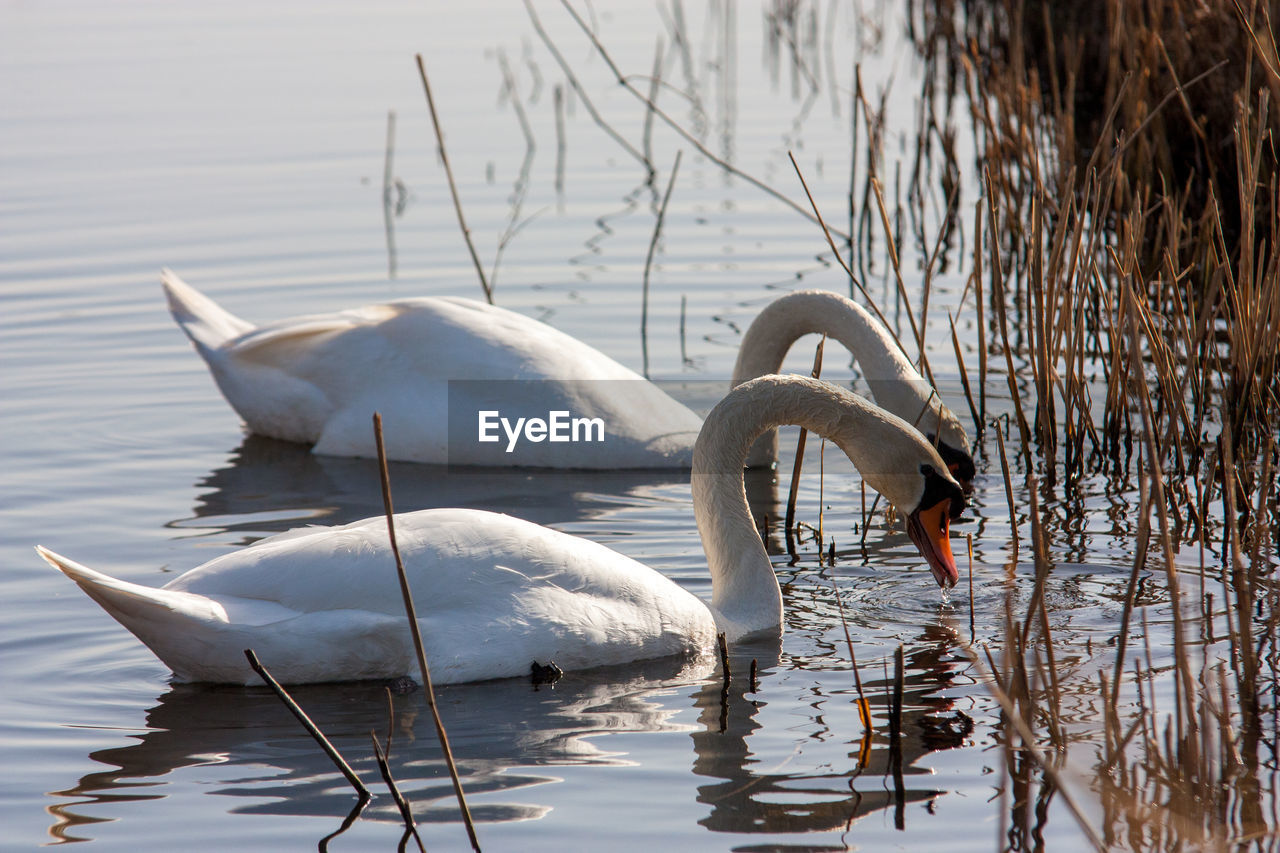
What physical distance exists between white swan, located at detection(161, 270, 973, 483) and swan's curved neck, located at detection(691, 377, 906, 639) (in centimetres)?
142

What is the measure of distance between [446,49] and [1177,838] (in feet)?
50.7

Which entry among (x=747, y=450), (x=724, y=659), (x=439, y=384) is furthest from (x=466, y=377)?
(x=724, y=659)

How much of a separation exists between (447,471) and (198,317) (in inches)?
64.9

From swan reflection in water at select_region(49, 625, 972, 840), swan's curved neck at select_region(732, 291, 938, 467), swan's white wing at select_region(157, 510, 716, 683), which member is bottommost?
swan reflection in water at select_region(49, 625, 972, 840)

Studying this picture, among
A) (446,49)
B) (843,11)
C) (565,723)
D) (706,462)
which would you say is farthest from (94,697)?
(843,11)

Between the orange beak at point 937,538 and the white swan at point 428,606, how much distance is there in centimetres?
3

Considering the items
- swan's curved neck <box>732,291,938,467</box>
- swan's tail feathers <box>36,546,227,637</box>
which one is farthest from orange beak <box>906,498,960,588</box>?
swan's tail feathers <box>36,546,227,637</box>

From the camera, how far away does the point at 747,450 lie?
5.74 m

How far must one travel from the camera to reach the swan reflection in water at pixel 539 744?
437 centimetres

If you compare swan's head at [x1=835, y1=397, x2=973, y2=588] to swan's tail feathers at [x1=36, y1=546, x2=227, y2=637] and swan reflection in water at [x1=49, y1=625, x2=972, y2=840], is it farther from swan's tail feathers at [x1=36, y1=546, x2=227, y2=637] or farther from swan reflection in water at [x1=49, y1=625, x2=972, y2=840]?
swan's tail feathers at [x1=36, y1=546, x2=227, y2=637]

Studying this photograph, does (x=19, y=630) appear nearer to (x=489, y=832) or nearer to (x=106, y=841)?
(x=106, y=841)

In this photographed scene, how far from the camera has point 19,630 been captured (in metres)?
5.71

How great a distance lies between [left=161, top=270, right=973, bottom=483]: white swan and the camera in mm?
7625

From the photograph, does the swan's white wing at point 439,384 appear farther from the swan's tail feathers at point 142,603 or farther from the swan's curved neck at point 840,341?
the swan's tail feathers at point 142,603
